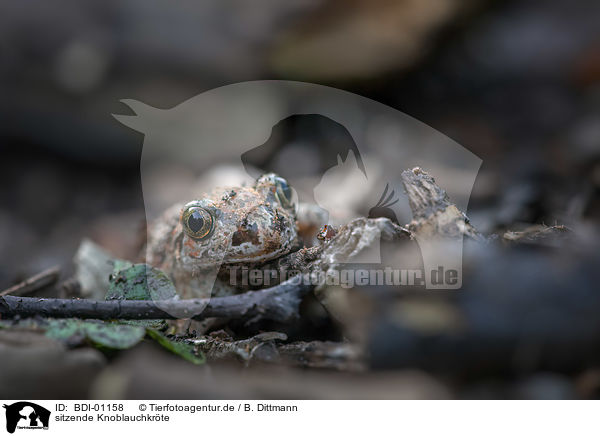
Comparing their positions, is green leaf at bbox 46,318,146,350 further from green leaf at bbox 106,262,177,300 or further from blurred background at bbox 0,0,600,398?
blurred background at bbox 0,0,600,398

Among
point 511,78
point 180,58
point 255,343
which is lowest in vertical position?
point 255,343

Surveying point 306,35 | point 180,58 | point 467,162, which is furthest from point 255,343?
point 180,58

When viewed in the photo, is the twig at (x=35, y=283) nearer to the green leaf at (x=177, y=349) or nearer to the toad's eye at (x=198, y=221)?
the toad's eye at (x=198, y=221)

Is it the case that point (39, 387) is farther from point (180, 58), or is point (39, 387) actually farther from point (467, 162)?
point (180, 58)

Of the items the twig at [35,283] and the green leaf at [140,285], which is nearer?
the green leaf at [140,285]

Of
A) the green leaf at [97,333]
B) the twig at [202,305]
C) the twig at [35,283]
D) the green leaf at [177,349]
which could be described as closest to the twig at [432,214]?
the twig at [202,305]
